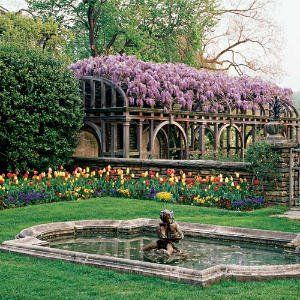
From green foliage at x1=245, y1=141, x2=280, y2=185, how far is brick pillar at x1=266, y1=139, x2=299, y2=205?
0.34ft

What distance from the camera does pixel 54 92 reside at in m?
19.6

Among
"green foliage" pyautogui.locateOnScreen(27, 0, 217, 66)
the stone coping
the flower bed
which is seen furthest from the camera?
"green foliage" pyautogui.locateOnScreen(27, 0, 217, 66)

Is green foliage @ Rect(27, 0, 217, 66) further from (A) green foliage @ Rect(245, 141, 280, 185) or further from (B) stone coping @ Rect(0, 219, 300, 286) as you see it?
(B) stone coping @ Rect(0, 219, 300, 286)

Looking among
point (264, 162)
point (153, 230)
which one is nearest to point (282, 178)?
point (264, 162)

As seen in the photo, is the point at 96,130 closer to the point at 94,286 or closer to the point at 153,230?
the point at 153,230

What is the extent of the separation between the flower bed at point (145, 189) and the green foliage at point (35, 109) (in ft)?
6.86

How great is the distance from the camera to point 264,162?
14.8 meters

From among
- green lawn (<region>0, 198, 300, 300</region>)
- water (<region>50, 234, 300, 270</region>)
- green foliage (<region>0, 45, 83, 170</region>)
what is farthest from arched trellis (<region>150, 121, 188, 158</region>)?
green lawn (<region>0, 198, 300, 300</region>)

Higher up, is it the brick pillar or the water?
the brick pillar

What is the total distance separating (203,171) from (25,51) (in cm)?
710

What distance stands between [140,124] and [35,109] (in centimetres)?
416

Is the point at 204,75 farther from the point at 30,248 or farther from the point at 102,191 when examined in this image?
the point at 30,248

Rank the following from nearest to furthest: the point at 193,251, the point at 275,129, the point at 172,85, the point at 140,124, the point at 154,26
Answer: the point at 193,251
the point at 275,129
the point at 140,124
the point at 172,85
the point at 154,26

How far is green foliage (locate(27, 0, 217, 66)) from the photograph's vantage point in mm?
33188
